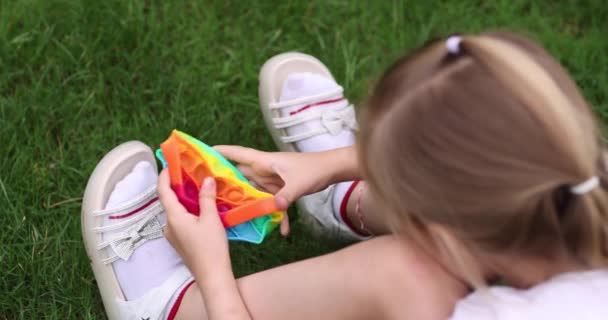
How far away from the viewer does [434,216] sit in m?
0.93

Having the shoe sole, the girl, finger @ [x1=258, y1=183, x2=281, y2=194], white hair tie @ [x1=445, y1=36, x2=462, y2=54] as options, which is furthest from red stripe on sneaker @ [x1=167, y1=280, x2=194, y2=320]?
white hair tie @ [x1=445, y1=36, x2=462, y2=54]

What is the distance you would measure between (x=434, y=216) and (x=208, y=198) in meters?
0.46

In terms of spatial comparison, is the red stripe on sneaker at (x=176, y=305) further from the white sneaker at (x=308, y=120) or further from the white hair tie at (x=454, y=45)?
the white hair tie at (x=454, y=45)

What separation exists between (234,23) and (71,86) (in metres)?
0.40

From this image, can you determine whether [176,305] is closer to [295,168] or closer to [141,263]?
[141,263]

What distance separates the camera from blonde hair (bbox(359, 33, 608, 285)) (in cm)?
86

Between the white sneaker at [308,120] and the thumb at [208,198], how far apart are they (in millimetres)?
273

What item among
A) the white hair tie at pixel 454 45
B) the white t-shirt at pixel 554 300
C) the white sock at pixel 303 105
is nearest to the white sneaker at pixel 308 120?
the white sock at pixel 303 105

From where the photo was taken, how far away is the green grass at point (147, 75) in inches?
56.9

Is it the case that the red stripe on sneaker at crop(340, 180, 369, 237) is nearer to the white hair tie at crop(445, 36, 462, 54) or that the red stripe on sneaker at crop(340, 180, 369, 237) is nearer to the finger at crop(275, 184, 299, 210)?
the finger at crop(275, 184, 299, 210)

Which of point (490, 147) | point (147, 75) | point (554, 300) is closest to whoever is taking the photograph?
point (490, 147)

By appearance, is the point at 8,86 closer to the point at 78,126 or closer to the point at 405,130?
the point at 78,126

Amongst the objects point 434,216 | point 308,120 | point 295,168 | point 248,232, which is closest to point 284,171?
point 295,168

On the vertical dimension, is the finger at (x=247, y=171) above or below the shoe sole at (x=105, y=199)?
above
